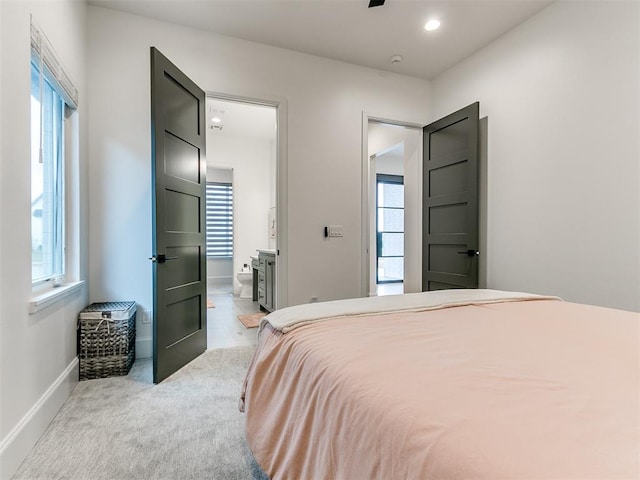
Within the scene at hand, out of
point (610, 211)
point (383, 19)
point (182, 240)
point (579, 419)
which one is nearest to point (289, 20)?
point (383, 19)

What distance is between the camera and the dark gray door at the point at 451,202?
301 centimetres

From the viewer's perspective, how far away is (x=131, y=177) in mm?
2631

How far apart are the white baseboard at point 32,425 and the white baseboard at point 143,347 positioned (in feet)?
1.97

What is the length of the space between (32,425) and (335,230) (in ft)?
8.37

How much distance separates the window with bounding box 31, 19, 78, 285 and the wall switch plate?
2.18 metres

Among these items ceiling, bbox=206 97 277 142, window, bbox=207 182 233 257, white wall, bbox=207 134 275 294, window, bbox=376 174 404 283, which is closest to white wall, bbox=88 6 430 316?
ceiling, bbox=206 97 277 142

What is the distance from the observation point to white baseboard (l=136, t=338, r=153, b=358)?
2656mm

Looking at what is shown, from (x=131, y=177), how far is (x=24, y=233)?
1.23 meters

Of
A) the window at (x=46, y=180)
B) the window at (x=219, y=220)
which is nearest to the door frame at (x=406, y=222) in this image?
the window at (x=46, y=180)

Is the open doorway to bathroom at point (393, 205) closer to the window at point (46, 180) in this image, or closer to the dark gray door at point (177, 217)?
the dark gray door at point (177, 217)

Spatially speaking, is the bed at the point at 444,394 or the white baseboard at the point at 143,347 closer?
the bed at the point at 444,394

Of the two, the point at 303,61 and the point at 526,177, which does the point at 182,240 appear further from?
the point at 526,177

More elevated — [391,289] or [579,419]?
[579,419]

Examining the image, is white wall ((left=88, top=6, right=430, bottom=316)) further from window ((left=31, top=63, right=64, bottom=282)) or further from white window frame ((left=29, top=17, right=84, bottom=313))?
window ((left=31, top=63, right=64, bottom=282))
